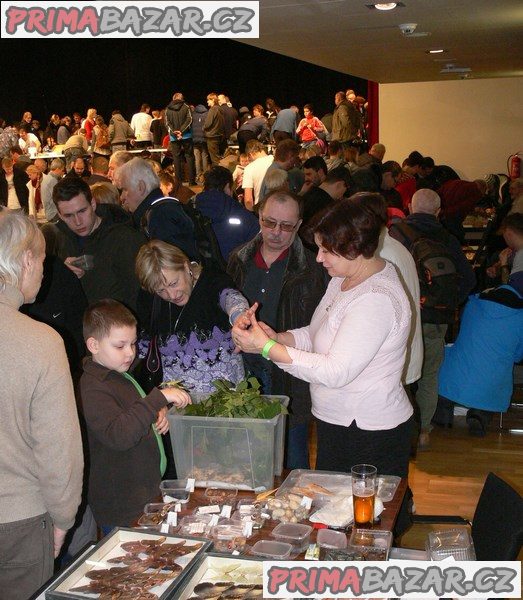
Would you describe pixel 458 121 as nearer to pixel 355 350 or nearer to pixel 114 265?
A: pixel 114 265

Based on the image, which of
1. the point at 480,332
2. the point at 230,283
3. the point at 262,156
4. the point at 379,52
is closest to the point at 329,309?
the point at 230,283

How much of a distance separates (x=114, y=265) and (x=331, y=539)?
6.81 ft

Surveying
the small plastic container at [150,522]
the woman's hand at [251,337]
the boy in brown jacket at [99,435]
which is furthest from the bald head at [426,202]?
the small plastic container at [150,522]

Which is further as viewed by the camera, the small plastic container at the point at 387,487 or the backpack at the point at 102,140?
the backpack at the point at 102,140

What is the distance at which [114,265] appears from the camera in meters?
3.66

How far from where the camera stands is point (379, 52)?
7844 millimetres

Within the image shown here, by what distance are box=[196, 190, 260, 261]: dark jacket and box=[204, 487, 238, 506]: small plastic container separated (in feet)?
8.29

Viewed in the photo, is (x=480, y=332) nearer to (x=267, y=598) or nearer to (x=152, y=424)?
(x=152, y=424)

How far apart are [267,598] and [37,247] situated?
1.04 meters

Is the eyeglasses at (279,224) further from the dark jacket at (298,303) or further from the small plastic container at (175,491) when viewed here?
the small plastic container at (175,491)

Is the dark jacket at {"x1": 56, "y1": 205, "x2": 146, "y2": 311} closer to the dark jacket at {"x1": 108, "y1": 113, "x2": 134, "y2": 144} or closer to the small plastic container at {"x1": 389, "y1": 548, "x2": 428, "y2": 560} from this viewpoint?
the small plastic container at {"x1": 389, "y1": 548, "x2": 428, "y2": 560}

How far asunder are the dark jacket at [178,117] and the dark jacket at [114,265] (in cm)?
967

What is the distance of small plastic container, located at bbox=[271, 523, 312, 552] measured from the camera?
76.9 inches

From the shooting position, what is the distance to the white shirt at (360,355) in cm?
227
